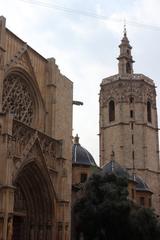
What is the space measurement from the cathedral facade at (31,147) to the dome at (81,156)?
24.5 ft

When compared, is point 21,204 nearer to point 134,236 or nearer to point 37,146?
point 37,146

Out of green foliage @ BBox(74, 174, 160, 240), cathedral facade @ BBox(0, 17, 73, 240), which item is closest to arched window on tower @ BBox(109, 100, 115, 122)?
cathedral facade @ BBox(0, 17, 73, 240)

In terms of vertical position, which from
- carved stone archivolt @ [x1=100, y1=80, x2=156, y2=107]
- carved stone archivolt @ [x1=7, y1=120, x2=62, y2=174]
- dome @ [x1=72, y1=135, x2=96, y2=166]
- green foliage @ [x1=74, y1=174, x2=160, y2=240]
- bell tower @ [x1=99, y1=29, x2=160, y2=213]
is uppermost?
carved stone archivolt @ [x1=100, y1=80, x2=156, y2=107]

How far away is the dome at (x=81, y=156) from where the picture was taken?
4175cm

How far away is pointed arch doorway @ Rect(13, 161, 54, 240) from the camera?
29406 millimetres

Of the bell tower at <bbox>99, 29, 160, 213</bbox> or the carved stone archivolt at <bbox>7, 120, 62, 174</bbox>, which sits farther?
the bell tower at <bbox>99, 29, 160, 213</bbox>

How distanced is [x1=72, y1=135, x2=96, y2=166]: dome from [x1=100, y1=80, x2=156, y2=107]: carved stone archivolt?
898 inches

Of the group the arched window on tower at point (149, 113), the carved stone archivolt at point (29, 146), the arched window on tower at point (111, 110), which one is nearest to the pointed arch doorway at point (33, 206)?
the carved stone archivolt at point (29, 146)

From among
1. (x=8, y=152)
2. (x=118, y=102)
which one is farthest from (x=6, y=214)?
(x=118, y=102)

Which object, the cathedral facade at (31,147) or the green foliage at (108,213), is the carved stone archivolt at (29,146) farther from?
the green foliage at (108,213)

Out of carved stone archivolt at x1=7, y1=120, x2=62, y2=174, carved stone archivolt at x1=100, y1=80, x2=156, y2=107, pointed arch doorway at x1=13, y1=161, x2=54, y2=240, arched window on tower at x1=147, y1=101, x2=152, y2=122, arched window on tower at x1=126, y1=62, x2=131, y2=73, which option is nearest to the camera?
carved stone archivolt at x1=7, y1=120, x2=62, y2=174

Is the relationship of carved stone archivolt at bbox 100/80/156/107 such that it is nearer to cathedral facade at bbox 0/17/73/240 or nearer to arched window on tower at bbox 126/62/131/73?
arched window on tower at bbox 126/62/131/73

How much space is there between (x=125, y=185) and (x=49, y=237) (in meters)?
6.09

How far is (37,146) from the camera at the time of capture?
2984 centimetres
